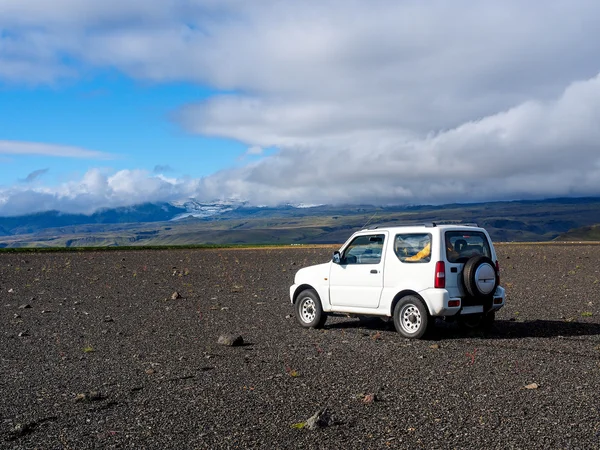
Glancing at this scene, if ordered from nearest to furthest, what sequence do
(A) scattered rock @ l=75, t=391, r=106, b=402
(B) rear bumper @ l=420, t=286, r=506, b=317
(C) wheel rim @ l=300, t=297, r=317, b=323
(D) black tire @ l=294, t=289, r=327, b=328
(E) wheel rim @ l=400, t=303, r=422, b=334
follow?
(A) scattered rock @ l=75, t=391, r=106, b=402, (B) rear bumper @ l=420, t=286, r=506, b=317, (E) wheel rim @ l=400, t=303, r=422, b=334, (D) black tire @ l=294, t=289, r=327, b=328, (C) wheel rim @ l=300, t=297, r=317, b=323

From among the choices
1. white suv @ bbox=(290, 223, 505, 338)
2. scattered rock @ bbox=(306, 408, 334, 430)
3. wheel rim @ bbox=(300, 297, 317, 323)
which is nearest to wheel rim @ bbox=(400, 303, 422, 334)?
white suv @ bbox=(290, 223, 505, 338)

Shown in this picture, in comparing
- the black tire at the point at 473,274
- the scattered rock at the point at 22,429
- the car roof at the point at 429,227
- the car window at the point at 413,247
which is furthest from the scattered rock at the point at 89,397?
the black tire at the point at 473,274

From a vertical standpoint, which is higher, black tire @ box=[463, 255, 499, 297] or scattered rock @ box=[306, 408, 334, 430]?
black tire @ box=[463, 255, 499, 297]

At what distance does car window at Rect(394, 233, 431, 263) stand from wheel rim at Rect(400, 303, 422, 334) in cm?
94

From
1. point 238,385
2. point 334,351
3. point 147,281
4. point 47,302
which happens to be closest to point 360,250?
point 334,351

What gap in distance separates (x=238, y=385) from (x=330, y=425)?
2.30 metres

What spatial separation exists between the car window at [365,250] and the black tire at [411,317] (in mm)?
1135

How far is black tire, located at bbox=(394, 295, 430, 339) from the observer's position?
40.5 feet

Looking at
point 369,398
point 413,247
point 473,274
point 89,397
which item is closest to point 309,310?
point 413,247

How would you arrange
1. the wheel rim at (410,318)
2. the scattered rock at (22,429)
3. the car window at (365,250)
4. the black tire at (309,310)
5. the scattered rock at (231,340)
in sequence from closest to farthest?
the scattered rock at (22,429) → the scattered rock at (231,340) → the wheel rim at (410,318) → the car window at (365,250) → the black tire at (309,310)

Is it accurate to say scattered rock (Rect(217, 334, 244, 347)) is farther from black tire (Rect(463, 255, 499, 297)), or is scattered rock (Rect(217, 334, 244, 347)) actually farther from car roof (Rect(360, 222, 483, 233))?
black tire (Rect(463, 255, 499, 297))

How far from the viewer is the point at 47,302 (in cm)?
2052

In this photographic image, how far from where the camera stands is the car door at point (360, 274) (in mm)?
13344

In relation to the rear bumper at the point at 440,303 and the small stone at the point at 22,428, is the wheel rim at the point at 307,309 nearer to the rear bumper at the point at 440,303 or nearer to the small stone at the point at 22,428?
the rear bumper at the point at 440,303
